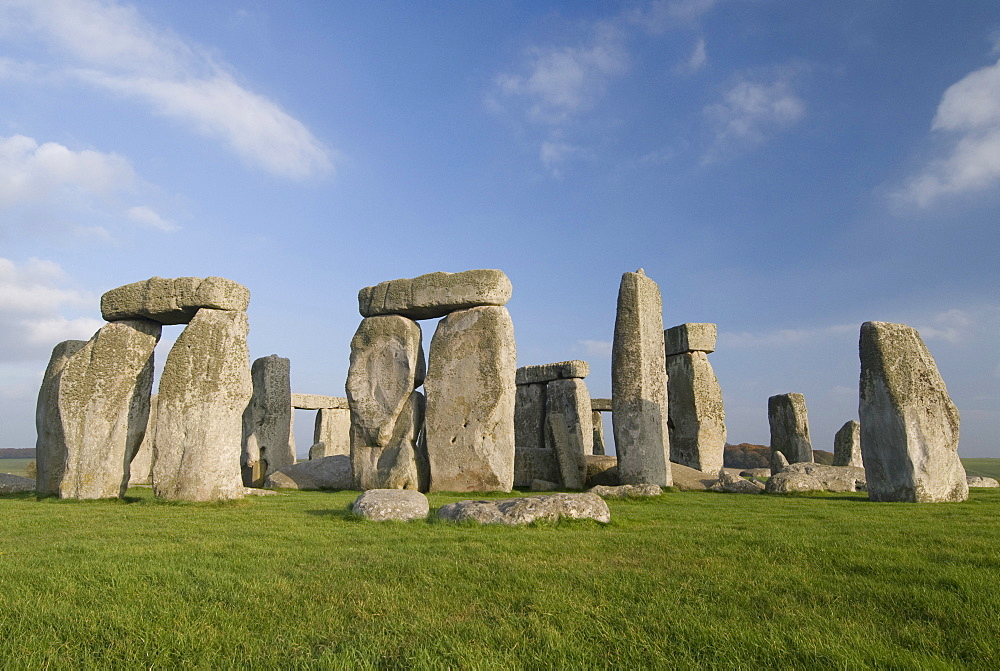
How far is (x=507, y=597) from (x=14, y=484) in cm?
1280

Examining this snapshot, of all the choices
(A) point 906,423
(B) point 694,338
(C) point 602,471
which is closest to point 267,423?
(C) point 602,471

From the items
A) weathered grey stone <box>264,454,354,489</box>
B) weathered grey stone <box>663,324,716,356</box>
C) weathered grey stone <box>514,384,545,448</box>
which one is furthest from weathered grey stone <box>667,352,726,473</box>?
weathered grey stone <box>264,454,354,489</box>

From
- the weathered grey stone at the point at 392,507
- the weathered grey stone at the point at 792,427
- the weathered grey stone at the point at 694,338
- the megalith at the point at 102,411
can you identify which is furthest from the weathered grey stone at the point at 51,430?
the weathered grey stone at the point at 792,427

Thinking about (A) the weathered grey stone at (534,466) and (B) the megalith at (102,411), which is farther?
(A) the weathered grey stone at (534,466)

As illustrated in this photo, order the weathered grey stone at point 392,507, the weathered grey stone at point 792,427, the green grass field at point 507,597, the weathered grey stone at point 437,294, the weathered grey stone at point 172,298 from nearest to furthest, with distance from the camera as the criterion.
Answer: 1. the green grass field at point 507,597
2. the weathered grey stone at point 392,507
3. the weathered grey stone at point 172,298
4. the weathered grey stone at point 437,294
5. the weathered grey stone at point 792,427

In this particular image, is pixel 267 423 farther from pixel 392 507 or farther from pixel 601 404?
pixel 601 404

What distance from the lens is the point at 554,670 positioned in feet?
8.75

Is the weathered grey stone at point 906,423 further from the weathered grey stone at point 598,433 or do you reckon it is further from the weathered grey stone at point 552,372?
the weathered grey stone at point 598,433

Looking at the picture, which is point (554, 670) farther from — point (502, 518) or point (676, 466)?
point (676, 466)

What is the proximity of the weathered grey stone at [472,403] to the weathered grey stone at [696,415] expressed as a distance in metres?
6.41

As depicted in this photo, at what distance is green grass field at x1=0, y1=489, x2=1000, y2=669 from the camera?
2.85 meters

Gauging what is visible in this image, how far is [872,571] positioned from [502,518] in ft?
10.1

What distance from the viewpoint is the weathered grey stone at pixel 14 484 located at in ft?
40.0

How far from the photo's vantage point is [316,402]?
Result: 22.8 meters
